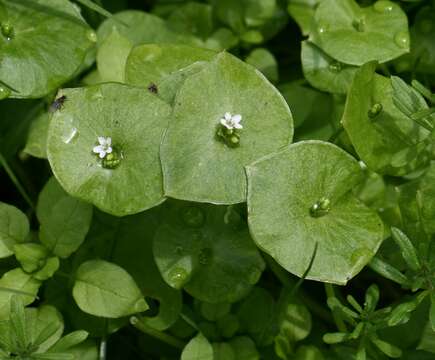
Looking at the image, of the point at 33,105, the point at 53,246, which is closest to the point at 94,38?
the point at 33,105

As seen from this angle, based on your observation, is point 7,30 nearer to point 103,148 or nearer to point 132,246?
point 103,148

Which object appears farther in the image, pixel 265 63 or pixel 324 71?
pixel 265 63

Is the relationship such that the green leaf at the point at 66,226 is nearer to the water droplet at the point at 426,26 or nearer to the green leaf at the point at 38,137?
the green leaf at the point at 38,137

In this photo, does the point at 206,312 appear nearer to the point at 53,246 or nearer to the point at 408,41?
the point at 53,246

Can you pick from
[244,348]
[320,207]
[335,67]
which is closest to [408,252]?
[320,207]

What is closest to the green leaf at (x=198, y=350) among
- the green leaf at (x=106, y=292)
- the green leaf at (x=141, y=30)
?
the green leaf at (x=106, y=292)
